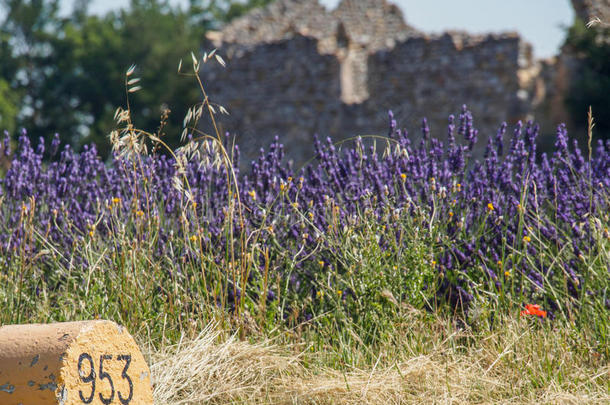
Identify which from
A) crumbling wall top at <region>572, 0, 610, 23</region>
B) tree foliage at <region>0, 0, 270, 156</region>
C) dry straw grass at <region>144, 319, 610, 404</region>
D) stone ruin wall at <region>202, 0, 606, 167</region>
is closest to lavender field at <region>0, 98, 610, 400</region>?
dry straw grass at <region>144, 319, 610, 404</region>

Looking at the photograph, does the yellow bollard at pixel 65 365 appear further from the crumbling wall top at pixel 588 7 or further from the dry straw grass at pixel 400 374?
the crumbling wall top at pixel 588 7

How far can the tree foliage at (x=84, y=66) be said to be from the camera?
22344mm

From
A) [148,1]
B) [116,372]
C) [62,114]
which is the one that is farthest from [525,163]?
[148,1]

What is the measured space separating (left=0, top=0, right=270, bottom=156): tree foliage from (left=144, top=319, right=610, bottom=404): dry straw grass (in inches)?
735

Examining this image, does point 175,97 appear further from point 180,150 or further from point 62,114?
point 180,150

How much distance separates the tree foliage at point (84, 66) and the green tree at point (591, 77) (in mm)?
11487

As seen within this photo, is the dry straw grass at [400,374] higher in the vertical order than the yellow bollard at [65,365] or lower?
lower

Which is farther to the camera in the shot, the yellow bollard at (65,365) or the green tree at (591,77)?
the green tree at (591,77)

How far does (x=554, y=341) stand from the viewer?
123 inches

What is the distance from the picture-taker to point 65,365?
238 centimetres

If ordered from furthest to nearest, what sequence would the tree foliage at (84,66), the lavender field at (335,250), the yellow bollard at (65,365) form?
the tree foliage at (84,66)
the lavender field at (335,250)
the yellow bollard at (65,365)

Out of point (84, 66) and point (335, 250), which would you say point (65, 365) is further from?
point (84, 66)

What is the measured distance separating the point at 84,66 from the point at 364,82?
483 inches

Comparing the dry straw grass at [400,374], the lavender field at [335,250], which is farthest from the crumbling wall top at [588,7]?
the dry straw grass at [400,374]
